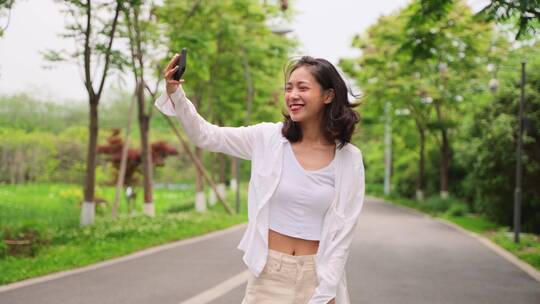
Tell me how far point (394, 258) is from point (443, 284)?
8.71 ft

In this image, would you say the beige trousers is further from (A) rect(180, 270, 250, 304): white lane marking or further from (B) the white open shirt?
(A) rect(180, 270, 250, 304): white lane marking

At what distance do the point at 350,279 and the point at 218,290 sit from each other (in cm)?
205

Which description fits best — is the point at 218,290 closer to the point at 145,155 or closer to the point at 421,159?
the point at 145,155

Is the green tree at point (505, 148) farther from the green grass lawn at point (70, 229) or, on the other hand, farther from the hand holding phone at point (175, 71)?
the hand holding phone at point (175, 71)

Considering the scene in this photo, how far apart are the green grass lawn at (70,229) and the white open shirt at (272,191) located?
6.23 m

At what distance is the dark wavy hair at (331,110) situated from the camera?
2818 millimetres

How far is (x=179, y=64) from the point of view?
2543 millimetres

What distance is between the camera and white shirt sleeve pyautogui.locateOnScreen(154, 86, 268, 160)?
265cm

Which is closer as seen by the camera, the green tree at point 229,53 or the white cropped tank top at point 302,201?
the white cropped tank top at point 302,201

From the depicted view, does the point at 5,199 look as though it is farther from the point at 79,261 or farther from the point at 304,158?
the point at 304,158

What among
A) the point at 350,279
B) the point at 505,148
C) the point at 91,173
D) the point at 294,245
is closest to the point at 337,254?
the point at 294,245

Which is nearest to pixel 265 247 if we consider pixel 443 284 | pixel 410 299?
pixel 410 299

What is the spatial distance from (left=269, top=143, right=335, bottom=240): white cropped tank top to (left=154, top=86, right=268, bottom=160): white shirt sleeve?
0.91 ft

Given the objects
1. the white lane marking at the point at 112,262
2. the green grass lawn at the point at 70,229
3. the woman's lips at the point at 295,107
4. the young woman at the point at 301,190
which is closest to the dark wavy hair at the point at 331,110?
the young woman at the point at 301,190
